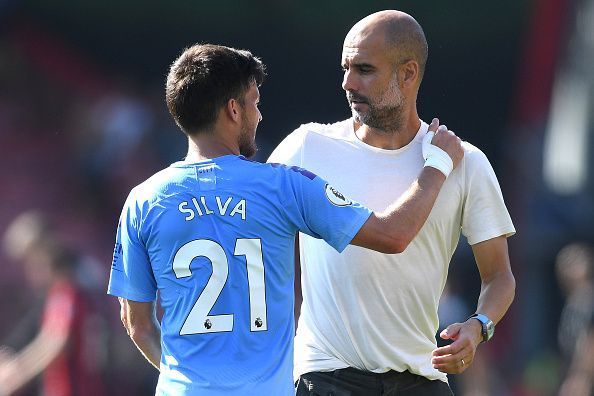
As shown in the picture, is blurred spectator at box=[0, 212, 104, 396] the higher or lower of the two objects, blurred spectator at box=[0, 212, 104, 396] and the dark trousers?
the lower

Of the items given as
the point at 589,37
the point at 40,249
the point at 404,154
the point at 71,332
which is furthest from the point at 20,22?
the point at 404,154

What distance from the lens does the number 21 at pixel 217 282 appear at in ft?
11.2

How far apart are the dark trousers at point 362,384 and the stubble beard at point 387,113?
0.88 metres

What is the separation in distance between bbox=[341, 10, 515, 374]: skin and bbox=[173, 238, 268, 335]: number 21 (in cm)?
103

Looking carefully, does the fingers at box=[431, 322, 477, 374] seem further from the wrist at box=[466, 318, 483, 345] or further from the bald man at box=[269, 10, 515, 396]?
the bald man at box=[269, 10, 515, 396]

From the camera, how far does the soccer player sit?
3422 mm

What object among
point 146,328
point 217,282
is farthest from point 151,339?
point 217,282

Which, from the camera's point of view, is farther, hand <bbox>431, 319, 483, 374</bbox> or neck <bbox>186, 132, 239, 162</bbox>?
hand <bbox>431, 319, 483, 374</bbox>

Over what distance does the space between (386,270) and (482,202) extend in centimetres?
42

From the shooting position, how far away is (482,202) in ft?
13.9

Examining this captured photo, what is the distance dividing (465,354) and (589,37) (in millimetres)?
6558

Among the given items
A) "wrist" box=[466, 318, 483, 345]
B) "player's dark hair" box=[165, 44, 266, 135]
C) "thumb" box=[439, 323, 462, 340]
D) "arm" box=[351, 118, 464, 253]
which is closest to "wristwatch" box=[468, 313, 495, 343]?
"wrist" box=[466, 318, 483, 345]

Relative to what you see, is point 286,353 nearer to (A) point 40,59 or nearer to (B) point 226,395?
(B) point 226,395

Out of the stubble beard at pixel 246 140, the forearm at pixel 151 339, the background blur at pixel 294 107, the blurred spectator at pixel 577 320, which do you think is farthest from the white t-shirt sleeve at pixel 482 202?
the background blur at pixel 294 107
